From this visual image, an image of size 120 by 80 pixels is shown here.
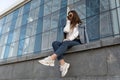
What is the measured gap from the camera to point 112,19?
1612 cm

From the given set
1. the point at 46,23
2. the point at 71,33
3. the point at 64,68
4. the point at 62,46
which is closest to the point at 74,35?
the point at 71,33

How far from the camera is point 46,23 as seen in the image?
75.1 ft

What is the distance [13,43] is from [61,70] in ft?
77.3

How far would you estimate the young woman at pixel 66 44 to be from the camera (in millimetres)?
4297

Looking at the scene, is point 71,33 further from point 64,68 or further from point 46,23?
point 46,23

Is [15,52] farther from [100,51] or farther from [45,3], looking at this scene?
[100,51]

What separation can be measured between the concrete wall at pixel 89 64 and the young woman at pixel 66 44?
0.18 metres

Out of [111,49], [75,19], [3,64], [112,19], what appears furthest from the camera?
[112,19]

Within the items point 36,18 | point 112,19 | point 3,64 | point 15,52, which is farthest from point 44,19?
point 3,64

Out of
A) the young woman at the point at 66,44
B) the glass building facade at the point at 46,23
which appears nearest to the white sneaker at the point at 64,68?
the young woman at the point at 66,44

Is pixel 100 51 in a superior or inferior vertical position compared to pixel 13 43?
inferior

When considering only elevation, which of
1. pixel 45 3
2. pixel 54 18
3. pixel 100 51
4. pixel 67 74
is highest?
pixel 45 3

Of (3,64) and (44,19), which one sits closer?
(3,64)

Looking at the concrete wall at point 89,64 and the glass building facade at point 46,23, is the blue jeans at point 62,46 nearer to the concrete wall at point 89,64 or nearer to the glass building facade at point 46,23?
the concrete wall at point 89,64
